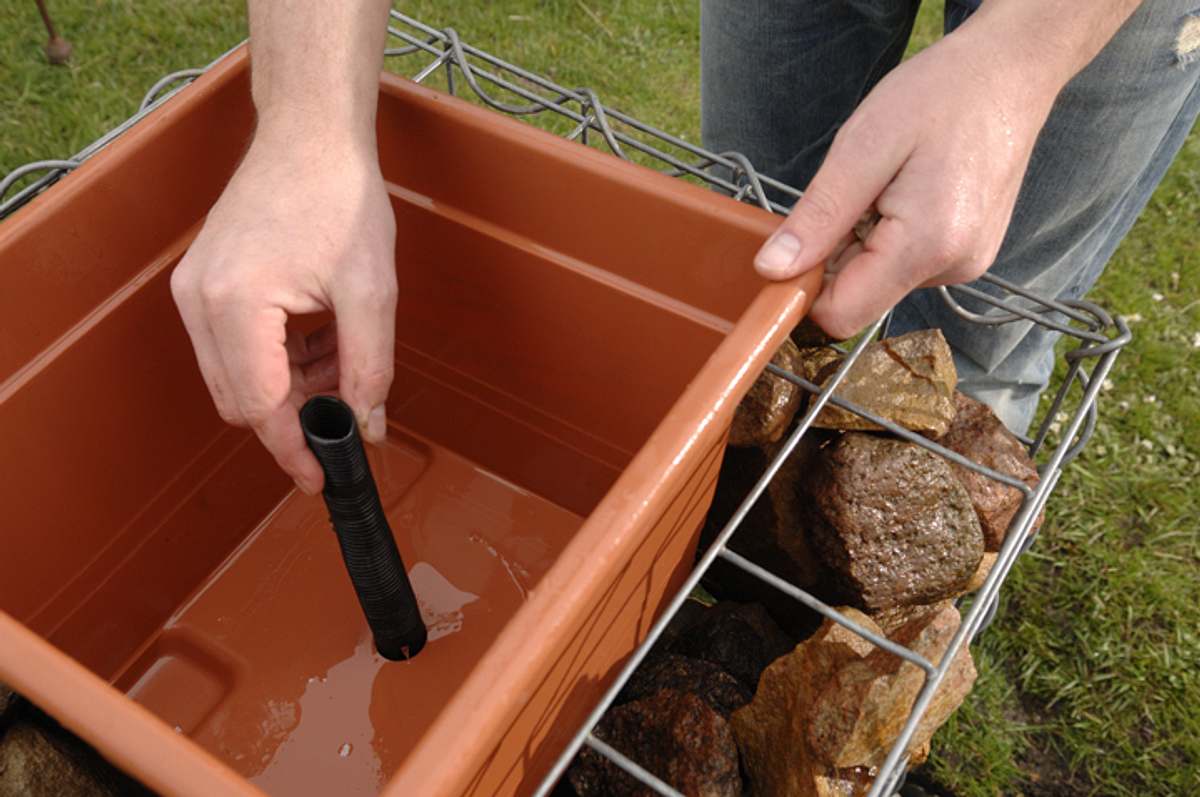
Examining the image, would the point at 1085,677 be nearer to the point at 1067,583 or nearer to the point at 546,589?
the point at 1067,583

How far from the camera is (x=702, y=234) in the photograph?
3.37 ft

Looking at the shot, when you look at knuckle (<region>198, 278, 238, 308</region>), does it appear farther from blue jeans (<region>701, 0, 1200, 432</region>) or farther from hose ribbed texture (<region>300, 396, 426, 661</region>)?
blue jeans (<region>701, 0, 1200, 432</region>)

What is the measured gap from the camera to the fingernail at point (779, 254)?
37.0 inches

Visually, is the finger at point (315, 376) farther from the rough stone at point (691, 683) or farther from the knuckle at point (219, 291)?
the rough stone at point (691, 683)

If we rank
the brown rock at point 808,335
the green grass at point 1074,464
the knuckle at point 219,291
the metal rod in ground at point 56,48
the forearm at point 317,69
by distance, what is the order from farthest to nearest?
the metal rod in ground at point 56,48 < the green grass at point 1074,464 < the brown rock at point 808,335 < the forearm at point 317,69 < the knuckle at point 219,291

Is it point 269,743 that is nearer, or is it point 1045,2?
point 1045,2

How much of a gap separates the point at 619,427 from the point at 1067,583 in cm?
105

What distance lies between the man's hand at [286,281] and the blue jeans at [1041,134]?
34.9 inches

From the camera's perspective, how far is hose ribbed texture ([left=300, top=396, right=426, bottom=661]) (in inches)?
36.0

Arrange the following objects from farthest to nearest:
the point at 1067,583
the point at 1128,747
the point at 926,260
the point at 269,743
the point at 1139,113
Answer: the point at 1067,583
the point at 1128,747
the point at 1139,113
the point at 269,743
the point at 926,260

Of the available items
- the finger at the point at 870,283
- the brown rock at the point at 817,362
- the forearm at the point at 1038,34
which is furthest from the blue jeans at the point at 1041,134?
the finger at the point at 870,283

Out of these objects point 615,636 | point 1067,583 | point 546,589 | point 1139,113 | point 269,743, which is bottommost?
point 269,743

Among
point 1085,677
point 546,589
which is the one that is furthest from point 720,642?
point 1085,677

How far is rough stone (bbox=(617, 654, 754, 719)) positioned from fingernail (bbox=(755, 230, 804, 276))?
1.49 ft
